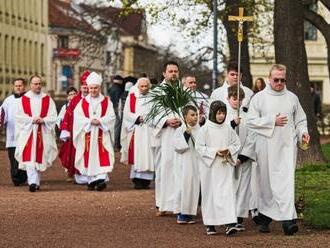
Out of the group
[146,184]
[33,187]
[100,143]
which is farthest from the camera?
[146,184]

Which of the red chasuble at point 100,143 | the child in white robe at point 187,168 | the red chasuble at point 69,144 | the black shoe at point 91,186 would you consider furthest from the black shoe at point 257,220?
the red chasuble at point 69,144

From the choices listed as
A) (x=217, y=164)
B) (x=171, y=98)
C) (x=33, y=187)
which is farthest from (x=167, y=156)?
(x=33, y=187)

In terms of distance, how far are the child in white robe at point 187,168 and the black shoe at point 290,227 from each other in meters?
1.86

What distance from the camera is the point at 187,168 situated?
16688mm

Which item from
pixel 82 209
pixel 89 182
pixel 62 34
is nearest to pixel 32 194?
pixel 89 182

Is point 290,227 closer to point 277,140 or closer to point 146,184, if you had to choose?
point 277,140

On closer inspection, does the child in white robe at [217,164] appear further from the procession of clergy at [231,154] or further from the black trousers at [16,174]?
the black trousers at [16,174]

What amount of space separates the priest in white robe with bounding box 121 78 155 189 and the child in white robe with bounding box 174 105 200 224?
574cm

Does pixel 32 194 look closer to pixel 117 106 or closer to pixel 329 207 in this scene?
pixel 329 207

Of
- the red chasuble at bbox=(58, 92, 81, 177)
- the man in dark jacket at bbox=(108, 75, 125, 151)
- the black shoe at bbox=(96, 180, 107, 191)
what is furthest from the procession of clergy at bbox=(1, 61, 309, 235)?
the man in dark jacket at bbox=(108, 75, 125, 151)

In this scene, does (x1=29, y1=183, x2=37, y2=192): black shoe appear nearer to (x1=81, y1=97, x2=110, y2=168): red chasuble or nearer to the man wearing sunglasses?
(x1=81, y1=97, x2=110, y2=168): red chasuble

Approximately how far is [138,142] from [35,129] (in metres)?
1.85

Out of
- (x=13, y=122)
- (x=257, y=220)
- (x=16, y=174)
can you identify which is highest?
(x=13, y=122)

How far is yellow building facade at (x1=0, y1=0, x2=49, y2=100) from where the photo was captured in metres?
88.6
